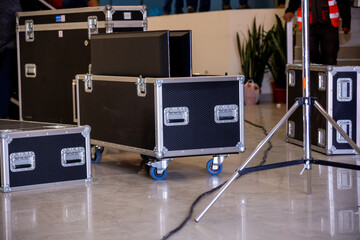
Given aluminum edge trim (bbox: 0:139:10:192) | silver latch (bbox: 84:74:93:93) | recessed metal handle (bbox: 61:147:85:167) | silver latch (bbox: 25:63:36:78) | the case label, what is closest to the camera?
aluminum edge trim (bbox: 0:139:10:192)

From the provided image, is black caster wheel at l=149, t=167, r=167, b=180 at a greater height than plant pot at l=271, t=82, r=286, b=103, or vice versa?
plant pot at l=271, t=82, r=286, b=103

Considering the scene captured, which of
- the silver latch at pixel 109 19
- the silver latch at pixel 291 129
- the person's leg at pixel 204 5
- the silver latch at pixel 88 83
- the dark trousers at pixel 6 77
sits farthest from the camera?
the person's leg at pixel 204 5

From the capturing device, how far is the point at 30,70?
18.0 feet

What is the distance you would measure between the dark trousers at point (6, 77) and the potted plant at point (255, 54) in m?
3.46

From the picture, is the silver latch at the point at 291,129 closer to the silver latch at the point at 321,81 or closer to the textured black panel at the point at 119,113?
the silver latch at the point at 321,81

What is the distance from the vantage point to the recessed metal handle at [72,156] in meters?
3.71

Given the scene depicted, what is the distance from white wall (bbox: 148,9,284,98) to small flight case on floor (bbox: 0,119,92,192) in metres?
4.99

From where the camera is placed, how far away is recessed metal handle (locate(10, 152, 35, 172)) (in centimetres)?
360

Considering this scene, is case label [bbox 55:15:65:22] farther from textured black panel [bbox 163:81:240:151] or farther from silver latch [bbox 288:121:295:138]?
silver latch [bbox 288:121:295:138]

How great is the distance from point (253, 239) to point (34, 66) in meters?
3.29

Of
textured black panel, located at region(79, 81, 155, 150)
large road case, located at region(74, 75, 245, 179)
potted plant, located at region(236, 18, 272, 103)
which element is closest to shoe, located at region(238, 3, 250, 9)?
potted plant, located at region(236, 18, 272, 103)

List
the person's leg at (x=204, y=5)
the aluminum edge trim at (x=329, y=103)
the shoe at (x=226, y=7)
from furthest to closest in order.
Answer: the person's leg at (x=204, y=5) → the shoe at (x=226, y=7) → the aluminum edge trim at (x=329, y=103)

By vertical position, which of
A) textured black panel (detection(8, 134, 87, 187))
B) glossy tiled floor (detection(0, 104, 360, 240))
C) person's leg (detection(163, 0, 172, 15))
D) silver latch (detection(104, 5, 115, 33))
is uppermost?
person's leg (detection(163, 0, 172, 15))

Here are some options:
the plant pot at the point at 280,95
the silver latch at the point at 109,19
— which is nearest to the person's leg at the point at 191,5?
the plant pot at the point at 280,95
